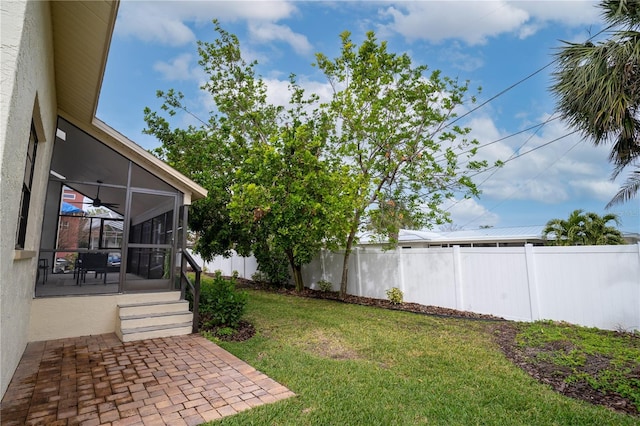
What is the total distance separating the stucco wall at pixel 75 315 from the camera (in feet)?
19.3

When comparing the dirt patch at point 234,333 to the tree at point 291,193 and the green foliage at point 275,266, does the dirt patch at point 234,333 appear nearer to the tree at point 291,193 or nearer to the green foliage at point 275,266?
the tree at point 291,193

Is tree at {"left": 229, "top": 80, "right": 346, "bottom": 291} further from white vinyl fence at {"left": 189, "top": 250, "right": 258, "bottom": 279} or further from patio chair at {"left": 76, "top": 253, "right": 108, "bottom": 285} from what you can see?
white vinyl fence at {"left": 189, "top": 250, "right": 258, "bottom": 279}

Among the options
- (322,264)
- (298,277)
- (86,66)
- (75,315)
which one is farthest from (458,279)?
(86,66)

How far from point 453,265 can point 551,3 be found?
7778mm

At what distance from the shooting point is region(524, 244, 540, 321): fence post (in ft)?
23.3

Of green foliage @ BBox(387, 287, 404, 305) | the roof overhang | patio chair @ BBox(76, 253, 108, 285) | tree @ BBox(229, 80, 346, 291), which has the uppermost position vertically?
the roof overhang

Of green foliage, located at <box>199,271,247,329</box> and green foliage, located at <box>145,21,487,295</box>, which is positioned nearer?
green foliage, located at <box>199,271,247,329</box>

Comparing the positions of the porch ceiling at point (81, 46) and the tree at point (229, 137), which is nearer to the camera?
the porch ceiling at point (81, 46)

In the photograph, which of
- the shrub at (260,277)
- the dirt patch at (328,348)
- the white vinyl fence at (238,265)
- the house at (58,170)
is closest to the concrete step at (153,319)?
the house at (58,170)

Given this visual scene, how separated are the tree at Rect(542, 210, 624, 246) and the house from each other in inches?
548

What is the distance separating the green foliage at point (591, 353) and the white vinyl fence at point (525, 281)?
1.34 ft

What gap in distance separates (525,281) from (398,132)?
5339 mm

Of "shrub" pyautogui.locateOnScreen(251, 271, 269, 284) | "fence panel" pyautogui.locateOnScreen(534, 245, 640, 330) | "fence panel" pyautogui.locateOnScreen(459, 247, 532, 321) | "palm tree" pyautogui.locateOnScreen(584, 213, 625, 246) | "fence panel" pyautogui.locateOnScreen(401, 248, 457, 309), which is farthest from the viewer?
"shrub" pyautogui.locateOnScreen(251, 271, 269, 284)

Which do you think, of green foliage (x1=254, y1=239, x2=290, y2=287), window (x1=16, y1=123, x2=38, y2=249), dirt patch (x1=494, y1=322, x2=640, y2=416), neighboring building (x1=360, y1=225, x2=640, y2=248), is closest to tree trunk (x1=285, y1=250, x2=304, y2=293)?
green foliage (x1=254, y1=239, x2=290, y2=287)
